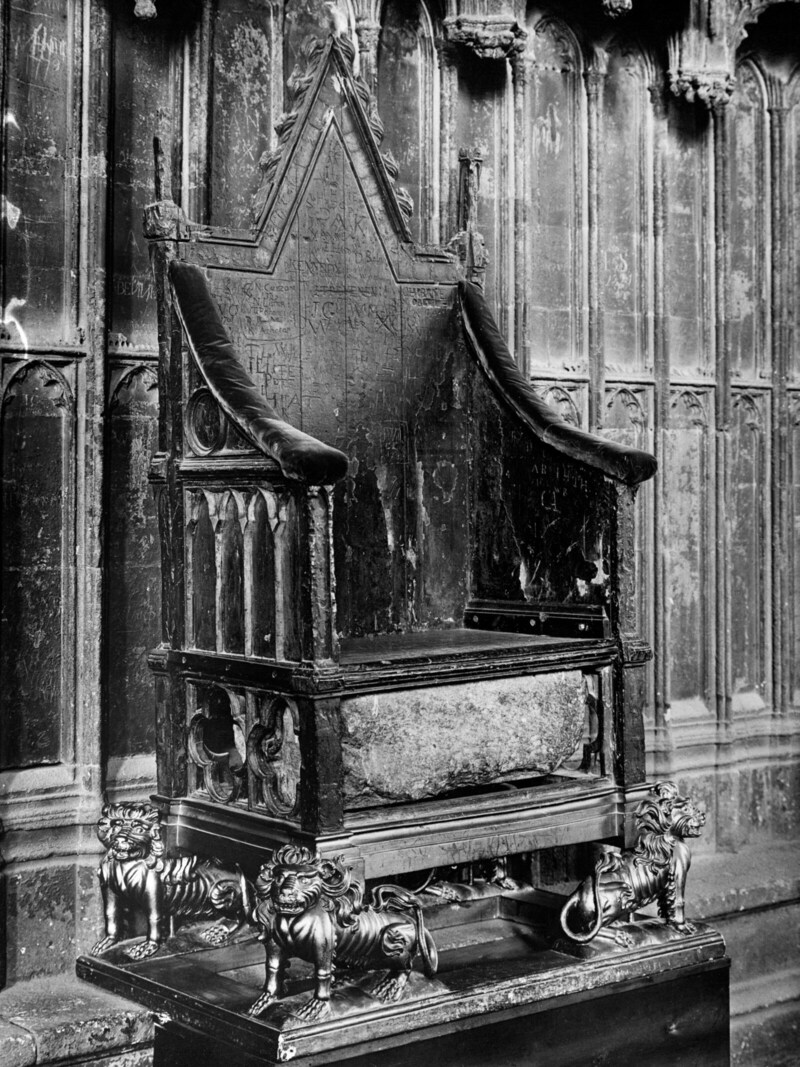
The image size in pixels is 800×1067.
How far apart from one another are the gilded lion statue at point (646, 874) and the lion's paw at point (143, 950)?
1.20 meters

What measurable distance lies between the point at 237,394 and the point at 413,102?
7.23 ft

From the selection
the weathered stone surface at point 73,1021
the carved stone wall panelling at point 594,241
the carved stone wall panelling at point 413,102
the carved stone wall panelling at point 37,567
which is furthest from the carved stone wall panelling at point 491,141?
the weathered stone surface at point 73,1021

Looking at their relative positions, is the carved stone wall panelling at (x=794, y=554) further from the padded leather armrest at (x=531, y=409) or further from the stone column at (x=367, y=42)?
the stone column at (x=367, y=42)

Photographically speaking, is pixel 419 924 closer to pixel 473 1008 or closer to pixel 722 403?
pixel 473 1008

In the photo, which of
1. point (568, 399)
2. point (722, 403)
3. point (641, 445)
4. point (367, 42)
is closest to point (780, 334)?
point (722, 403)

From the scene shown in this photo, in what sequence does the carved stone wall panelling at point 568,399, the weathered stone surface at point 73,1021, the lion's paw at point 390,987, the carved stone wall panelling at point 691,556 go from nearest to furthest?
the lion's paw at point 390,987 → the weathered stone surface at point 73,1021 → the carved stone wall panelling at point 568,399 → the carved stone wall panelling at point 691,556

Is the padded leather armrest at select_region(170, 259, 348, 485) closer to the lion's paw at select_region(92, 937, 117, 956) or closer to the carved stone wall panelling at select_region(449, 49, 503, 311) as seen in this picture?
the lion's paw at select_region(92, 937, 117, 956)

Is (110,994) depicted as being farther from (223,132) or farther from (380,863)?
(223,132)

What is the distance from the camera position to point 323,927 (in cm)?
404

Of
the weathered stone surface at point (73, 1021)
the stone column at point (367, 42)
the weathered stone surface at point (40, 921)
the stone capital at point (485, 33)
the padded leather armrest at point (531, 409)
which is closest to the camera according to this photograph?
the weathered stone surface at point (73, 1021)

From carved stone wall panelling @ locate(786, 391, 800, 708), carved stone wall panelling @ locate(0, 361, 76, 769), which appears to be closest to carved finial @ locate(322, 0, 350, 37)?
carved stone wall panelling @ locate(0, 361, 76, 769)

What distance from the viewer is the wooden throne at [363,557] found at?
4.26m

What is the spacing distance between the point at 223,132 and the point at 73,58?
612 millimetres

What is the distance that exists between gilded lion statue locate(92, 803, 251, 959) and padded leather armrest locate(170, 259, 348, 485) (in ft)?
4.00
